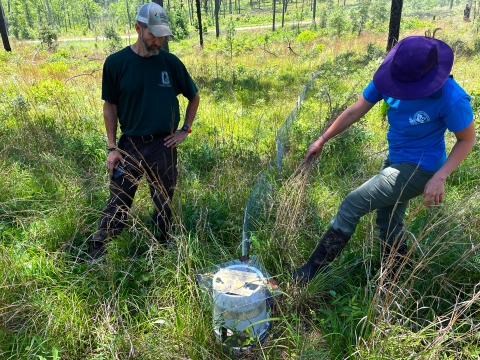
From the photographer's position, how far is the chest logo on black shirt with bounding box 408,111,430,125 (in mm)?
1746

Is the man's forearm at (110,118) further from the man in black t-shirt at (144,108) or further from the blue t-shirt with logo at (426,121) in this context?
the blue t-shirt with logo at (426,121)

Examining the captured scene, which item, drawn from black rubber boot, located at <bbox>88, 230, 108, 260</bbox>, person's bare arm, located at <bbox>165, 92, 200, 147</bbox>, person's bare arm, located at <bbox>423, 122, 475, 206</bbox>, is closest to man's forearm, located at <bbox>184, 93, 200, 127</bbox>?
person's bare arm, located at <bbox>165, 92, 200, 147</bbox>

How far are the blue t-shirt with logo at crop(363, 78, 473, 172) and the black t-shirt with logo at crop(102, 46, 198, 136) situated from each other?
140cm

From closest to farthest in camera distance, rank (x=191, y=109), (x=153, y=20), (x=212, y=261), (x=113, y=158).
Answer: (x=153, y=20)
(x=212, y=261)
(x=113, y=158)
(x=191, y=109)

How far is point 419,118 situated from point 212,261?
1.59m

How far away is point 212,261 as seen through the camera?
7.73ft

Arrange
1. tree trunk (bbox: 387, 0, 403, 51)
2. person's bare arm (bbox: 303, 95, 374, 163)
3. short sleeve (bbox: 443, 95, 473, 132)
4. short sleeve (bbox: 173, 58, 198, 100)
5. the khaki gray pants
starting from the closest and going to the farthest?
1. short sleeve (bbox: 443, 95, 473, 132)
2. the khaki gray pants
3. person's bare arm (bbox: 303, 95, 374, 163)
4. short sleeve (bbox: 173, 58, 198, 100)
5. tree trunk (bbox: 387, 0, 403, 51)

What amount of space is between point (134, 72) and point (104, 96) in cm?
29

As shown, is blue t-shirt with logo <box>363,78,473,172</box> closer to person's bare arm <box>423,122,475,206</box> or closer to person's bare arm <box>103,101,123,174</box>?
person's bare arm <box>423,122,475,206</box>

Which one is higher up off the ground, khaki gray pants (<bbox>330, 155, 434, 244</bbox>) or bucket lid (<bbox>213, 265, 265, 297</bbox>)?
khaki gray pants (<bbox>330, 155, 434, 244</bbox>)

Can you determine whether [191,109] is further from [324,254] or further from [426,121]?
[426,121]

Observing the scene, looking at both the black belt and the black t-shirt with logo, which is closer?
the black t-shirt with logo

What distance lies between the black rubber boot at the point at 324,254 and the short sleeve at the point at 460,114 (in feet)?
2.80

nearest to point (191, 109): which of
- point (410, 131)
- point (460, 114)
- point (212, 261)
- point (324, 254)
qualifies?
point (212, 261)
